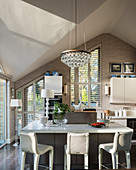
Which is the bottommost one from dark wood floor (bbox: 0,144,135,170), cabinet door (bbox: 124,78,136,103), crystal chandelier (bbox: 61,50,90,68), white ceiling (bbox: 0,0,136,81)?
dark wood floor (bbox: 0,144,135,170)

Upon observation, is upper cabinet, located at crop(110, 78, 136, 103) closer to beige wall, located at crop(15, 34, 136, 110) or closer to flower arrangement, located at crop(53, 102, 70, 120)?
beige wall, located at crop(15, 34, 136, 110)

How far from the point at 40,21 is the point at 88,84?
11.5 ft

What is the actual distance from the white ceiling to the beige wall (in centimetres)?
129

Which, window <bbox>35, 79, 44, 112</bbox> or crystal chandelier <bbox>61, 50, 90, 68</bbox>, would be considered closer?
crystal chandelier <bbox>61, 50, 90, 68</bbox>

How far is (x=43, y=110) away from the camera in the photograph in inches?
274

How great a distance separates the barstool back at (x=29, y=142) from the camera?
3062 millimetres

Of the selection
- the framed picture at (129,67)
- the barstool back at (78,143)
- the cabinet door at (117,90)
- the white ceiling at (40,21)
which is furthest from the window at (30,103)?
the barstool back at (78,143)

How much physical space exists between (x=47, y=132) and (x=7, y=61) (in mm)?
2846

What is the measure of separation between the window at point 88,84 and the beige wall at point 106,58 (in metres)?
0.19

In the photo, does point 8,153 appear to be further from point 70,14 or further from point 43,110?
point 70,14

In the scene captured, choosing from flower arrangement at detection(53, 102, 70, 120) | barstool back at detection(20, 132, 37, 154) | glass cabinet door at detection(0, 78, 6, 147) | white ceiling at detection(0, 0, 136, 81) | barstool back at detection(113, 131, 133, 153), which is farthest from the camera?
glass cabinet door at detection(0, 78, 6, 147)

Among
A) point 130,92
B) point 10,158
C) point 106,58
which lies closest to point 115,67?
point 106,58

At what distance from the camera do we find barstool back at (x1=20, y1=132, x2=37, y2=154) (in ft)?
10.0

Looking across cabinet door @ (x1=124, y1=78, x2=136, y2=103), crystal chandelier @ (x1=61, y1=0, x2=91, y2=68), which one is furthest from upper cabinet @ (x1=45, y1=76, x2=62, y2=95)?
crystal chandelier @ (x1=61, y1=0, x2=91, y2=68)
